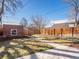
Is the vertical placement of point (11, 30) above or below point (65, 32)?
above

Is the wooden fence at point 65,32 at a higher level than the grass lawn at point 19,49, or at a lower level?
higher

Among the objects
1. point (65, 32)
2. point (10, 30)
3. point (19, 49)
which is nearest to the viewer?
point (19, 49)

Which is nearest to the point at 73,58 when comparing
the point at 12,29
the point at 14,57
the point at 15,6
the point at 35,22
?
the point at 14,57

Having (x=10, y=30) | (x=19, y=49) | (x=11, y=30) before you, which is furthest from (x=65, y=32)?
(x=19, y=49)

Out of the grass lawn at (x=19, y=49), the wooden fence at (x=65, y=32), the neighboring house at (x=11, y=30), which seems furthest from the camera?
the wooden fence at (x=65, y=32)

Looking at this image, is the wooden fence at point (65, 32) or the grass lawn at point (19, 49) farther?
the wooden fence at point (65, 32)

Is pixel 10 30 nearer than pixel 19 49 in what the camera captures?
No

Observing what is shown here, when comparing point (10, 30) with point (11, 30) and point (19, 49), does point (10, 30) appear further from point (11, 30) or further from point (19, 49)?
point (19, 49)

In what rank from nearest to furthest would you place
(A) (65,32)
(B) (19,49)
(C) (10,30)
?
(B) (19,49)
(C) (10,30)
(A) (65,32)

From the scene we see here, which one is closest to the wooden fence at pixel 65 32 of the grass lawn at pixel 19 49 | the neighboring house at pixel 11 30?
the neighboring house at pixel 11 30

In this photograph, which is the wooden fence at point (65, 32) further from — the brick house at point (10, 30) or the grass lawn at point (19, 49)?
the grass lawn at point (19, 49)

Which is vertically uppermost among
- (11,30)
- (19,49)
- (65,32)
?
(11,30)

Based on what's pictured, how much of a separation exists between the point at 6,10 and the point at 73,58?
1390 cm

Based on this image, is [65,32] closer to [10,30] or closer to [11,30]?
[11,30]
